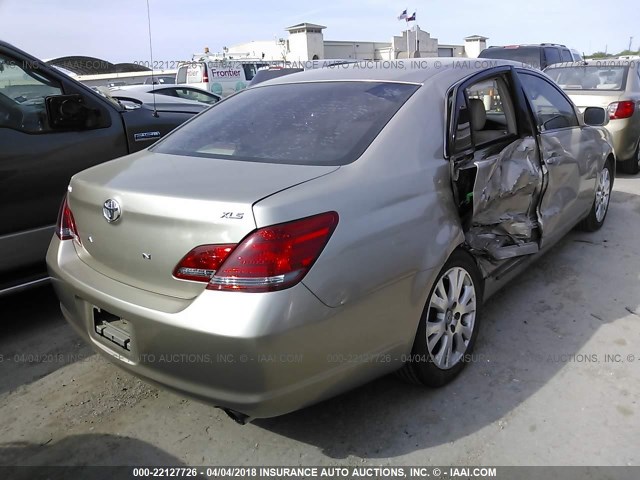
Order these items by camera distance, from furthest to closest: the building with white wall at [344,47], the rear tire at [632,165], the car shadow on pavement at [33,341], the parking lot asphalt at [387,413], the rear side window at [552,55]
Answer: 1. the building with white wall at [344,47]
2. the rear side window at [552,55]
3. the rear tire at [632,165]
4. the car shadow on pavement at [33,341]
5. the parking lot asphalt at [387,413]

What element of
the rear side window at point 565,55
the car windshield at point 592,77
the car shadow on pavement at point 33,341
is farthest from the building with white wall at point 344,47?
the car shadow on pavement at point 33,341

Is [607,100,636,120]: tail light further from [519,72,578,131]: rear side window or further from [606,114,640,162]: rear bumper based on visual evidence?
[519,72,578,131]: rear side window

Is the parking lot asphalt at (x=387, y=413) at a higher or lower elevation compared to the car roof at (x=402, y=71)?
lower

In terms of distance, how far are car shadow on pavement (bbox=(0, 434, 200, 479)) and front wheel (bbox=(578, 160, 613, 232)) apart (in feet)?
13.2

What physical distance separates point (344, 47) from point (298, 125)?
33365 mm

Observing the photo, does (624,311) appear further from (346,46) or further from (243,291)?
(346,46)

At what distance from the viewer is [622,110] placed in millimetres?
6809

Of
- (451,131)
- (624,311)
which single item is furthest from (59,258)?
(624,311)

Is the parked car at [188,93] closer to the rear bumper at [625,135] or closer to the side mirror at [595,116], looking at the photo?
the rear bumper at [625,135]

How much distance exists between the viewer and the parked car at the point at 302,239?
6.14ft

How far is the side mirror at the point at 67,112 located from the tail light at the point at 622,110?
6212 millimetres

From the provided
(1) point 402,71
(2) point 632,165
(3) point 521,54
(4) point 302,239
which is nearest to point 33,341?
(4) point 302,239

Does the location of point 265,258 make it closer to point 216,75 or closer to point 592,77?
point 592,77

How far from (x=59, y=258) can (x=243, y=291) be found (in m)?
1.18
